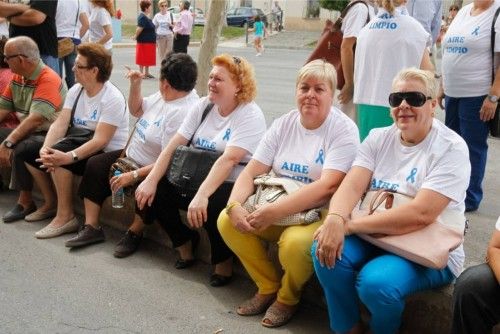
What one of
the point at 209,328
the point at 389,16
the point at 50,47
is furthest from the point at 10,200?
the point at 389,16

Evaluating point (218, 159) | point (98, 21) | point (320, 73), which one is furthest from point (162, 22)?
point (320, 73)

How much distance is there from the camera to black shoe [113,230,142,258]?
3998 millimetres

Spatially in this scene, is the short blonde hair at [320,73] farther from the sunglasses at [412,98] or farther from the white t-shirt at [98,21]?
the white t-shirt at [98,21]

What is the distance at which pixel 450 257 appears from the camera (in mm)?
2680

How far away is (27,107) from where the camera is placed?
4914mm

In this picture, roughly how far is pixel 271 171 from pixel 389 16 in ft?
5.04

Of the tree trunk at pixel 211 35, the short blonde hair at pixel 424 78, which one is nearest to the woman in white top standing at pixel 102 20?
the tree trunk at pixel 211 35

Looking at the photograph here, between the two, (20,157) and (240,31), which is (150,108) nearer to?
(20,157)

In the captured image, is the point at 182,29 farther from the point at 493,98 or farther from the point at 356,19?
the point at 493,98

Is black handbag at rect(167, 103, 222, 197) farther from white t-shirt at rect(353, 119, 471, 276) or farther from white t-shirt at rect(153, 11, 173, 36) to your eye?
white t-shirt at rect(153, 11, 173, 36)

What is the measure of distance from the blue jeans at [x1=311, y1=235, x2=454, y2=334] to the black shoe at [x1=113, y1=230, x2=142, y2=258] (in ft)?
5.76

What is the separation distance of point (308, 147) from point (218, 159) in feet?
2.06

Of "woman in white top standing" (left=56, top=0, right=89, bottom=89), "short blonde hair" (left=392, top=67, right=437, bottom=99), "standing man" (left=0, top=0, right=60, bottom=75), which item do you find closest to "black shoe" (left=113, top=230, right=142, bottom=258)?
"short blonde hair" (left=392, top=67, right=437, bottom=99)

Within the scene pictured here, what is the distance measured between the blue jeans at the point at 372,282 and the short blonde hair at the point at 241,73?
1.30 meters
